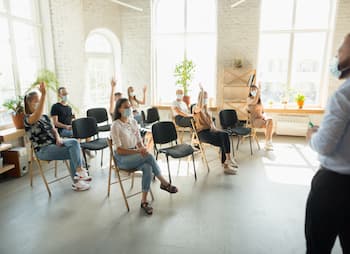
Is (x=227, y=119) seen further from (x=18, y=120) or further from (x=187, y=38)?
(x=18, y=120)

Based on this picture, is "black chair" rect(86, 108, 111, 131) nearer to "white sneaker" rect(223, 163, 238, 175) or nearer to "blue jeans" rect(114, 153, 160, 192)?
"blue jeans" rect(114, 153, 160, 192)

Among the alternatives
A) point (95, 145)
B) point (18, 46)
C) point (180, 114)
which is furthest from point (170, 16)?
point (95, 145)

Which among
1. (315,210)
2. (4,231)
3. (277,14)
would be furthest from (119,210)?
(277,14)

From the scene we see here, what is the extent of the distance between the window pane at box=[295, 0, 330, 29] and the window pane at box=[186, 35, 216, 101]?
2200mm

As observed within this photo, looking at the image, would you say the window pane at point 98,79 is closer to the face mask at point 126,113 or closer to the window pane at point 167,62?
the window pane at point 167,62

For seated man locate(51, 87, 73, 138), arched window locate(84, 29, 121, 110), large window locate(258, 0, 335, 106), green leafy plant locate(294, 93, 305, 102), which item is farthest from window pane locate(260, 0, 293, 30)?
seated man locate(51, 87, 73, 138)

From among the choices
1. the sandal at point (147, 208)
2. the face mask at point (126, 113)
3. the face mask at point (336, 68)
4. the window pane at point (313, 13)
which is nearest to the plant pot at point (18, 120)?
the face mask at point (126, 113)

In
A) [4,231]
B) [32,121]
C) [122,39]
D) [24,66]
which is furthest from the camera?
[122,39]

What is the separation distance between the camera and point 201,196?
11.6ft

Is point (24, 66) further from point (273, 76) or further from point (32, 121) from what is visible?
point (273, 76)

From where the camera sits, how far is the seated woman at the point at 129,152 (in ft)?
10.6

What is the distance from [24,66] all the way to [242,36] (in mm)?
4883

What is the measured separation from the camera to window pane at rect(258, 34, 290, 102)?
22.1 feet

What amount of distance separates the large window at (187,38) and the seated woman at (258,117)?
1677 millimetres
